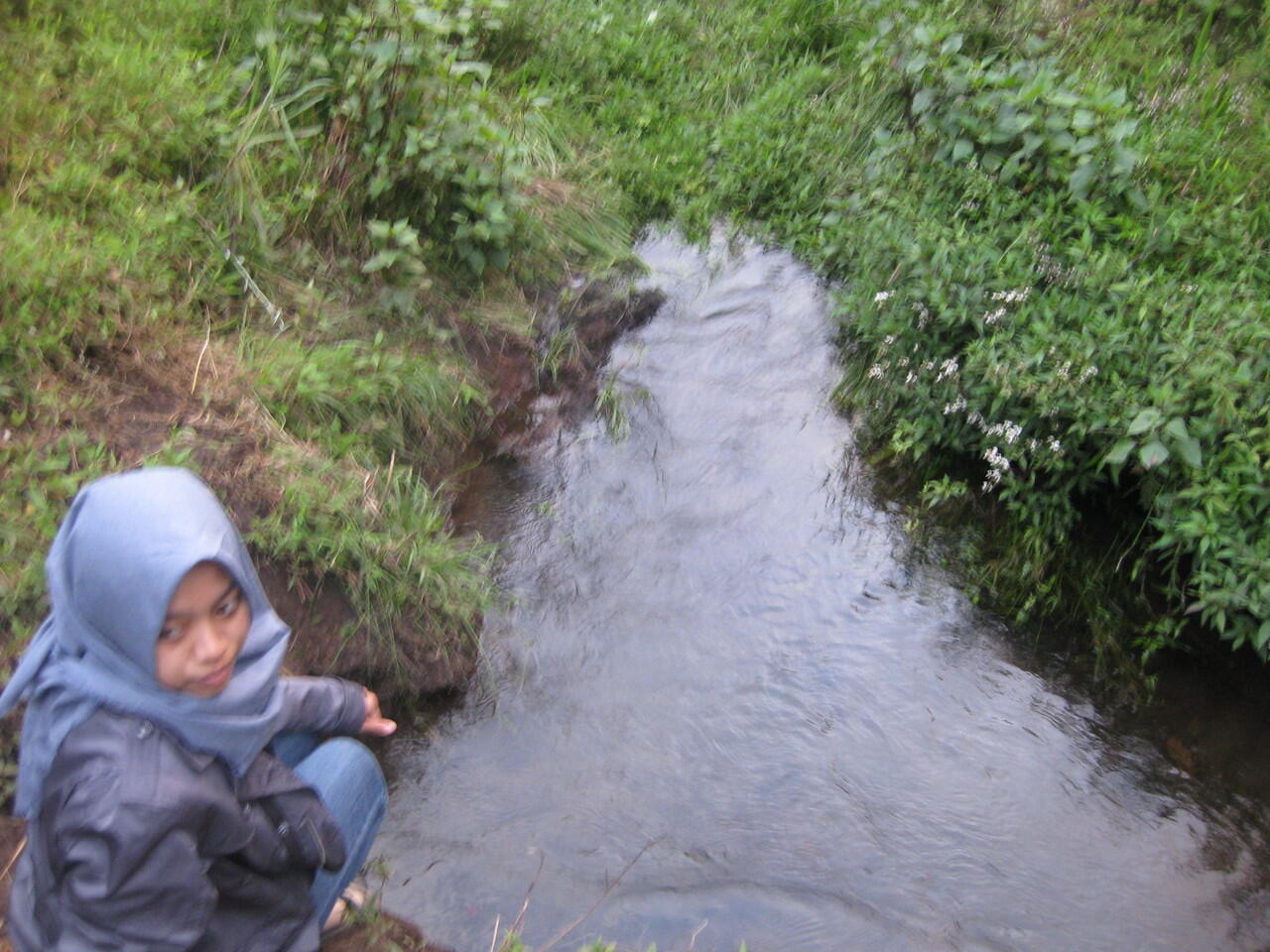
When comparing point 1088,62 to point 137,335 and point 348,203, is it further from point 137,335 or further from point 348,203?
point 137,335

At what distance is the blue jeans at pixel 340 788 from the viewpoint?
253 cm

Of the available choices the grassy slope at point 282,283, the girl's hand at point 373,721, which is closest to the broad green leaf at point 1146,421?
the grassy slope at point 282,283

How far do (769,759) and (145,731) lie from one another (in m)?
2.21

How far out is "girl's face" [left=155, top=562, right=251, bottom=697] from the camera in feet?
6.35

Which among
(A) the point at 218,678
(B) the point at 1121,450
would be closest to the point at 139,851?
(A) the point at 218,678

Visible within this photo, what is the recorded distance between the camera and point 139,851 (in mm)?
1844

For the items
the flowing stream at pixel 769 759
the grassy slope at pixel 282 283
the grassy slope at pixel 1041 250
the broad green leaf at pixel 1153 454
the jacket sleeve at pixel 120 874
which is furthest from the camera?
the grassy slope at pixel 1041 250

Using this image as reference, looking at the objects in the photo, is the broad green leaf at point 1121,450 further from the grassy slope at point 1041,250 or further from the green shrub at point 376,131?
the green shrub at point 376,131

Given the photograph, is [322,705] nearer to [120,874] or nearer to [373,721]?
[373,721]

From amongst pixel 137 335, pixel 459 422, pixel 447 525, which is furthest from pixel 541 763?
pixel 137 335

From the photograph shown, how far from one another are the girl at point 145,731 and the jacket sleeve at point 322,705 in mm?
289

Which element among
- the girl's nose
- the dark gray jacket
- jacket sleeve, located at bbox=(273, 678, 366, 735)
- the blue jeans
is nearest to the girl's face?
the girl's nose

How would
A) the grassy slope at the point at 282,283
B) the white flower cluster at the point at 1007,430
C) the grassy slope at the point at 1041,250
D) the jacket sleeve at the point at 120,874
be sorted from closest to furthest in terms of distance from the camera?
the jacket sleeve at the point at 120,874 → the grassy slope at the point at 282,283 → the grassy slope at the point at 1041,250 → the white flower cluster at the point at 1007,430

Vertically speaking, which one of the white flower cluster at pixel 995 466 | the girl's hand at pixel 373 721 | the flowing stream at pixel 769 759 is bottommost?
the flowing stream at pixel 769 759
